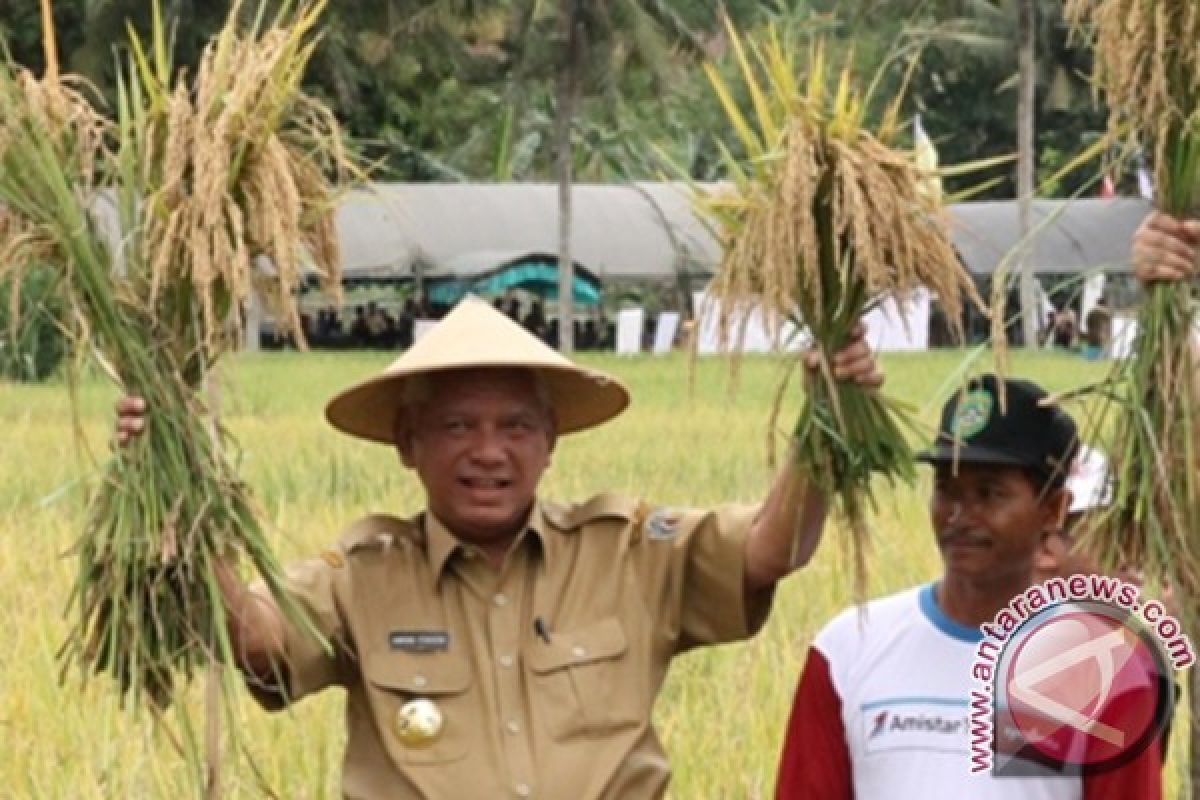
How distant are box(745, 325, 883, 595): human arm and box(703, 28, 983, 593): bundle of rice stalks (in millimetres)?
17

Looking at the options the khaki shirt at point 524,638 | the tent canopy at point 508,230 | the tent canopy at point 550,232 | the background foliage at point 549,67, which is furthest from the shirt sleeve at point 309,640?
the tent canopy at point 508,230

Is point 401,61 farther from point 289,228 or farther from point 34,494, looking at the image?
point 289,228

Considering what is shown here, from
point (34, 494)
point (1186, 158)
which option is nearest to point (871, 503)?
point (1186, 158)

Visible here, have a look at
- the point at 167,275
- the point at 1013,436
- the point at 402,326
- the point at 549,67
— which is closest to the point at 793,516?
the point at 1013,436

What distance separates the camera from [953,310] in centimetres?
283

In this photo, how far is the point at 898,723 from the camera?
2824 mm

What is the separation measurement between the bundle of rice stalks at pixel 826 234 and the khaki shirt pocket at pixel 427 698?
50 centimetres

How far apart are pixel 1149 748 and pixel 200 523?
1.13 meters

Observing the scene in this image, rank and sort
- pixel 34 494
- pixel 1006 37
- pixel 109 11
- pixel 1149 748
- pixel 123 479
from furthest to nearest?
pixel 1006 37, pixel 109 11, pixel 34 494, pixel 123 479, pixel 1149 748

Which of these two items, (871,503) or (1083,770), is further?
(871,503)

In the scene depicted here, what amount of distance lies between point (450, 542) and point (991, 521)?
26.2 inches

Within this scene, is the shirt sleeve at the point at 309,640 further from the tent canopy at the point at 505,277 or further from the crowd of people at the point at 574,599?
the tent canopy at the point at 505,277

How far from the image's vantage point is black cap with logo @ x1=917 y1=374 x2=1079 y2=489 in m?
2.94

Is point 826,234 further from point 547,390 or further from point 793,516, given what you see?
point 547,390
